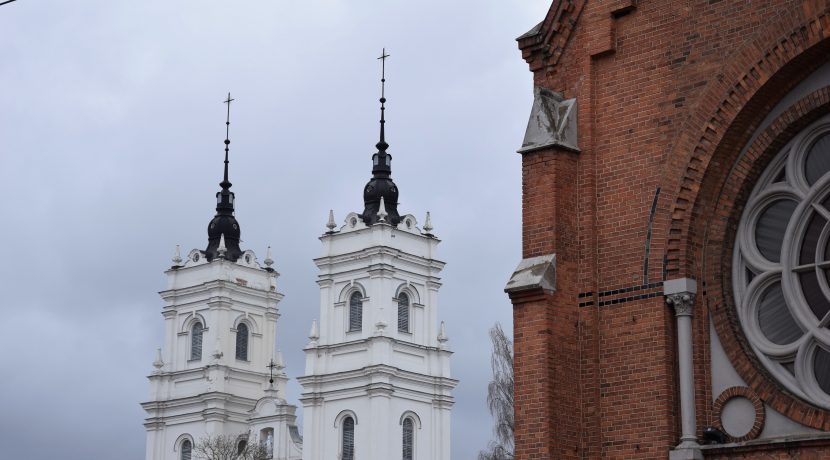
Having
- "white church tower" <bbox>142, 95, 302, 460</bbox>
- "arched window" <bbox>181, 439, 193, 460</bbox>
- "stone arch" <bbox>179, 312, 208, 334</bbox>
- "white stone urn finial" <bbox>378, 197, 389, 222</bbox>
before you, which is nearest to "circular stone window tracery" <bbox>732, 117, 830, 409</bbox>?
"white stone urn finial" <bbox>378, 197, 389, 222</bbox>

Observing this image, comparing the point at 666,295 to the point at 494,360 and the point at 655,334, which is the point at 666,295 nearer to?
the point at 655,334

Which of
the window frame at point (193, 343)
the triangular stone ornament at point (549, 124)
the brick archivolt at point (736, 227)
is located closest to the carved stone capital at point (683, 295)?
the brick archivolt at point (736, 227)

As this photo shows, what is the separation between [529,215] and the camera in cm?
1419

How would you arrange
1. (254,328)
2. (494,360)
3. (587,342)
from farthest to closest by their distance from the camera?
1. (254,328)
2. (494,360)
3. (587,342)

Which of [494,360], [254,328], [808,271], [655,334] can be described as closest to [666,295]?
[655,334]

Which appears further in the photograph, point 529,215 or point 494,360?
point 494,360

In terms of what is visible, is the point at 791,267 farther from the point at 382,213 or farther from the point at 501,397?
the point at 382,213

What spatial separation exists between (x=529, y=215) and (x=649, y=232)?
1.14 metres

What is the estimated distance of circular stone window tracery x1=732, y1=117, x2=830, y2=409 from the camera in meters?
12.7

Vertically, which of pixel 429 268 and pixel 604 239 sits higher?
pixel 429 268

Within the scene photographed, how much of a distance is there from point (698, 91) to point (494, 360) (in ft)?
142

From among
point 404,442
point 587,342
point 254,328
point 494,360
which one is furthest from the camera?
point 254,328

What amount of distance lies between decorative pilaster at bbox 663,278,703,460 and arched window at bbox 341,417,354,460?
196 ft

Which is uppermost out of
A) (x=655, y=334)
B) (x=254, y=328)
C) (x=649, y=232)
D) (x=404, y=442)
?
(x=254, y=328)
